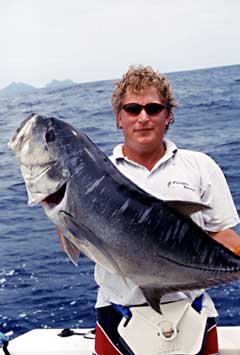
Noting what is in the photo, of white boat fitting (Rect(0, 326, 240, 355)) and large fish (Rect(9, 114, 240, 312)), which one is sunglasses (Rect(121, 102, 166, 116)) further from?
white boat fitting (Rect(0, 326, 240, 355))

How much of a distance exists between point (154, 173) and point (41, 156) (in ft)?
1.99

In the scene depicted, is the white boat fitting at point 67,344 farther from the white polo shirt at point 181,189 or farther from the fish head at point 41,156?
the fish head at point 41,156

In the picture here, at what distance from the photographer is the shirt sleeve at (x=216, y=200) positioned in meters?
2.72

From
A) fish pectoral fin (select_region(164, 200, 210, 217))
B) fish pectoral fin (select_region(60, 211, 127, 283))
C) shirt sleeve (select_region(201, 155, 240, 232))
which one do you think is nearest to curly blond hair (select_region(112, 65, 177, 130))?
shirt sleeve (select_region(201, 155, 240, 232))

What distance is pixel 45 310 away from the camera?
237 inches

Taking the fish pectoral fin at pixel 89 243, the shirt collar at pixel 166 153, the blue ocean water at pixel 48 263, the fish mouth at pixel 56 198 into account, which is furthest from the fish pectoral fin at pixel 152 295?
the blue ocean water at pixel 48 263

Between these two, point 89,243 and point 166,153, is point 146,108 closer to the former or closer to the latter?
point 166,153

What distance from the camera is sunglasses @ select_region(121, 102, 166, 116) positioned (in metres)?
2.61

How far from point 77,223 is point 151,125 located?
24.2 inches

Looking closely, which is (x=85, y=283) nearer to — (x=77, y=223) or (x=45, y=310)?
(x=45, y=310)

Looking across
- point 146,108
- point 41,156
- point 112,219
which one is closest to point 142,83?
point 146,108

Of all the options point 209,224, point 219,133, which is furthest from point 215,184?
point 219,133

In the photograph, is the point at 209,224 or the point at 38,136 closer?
the point at 38,136

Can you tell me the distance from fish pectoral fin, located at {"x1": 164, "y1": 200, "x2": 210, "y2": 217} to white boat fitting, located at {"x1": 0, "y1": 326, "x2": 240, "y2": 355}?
4.71 ft
